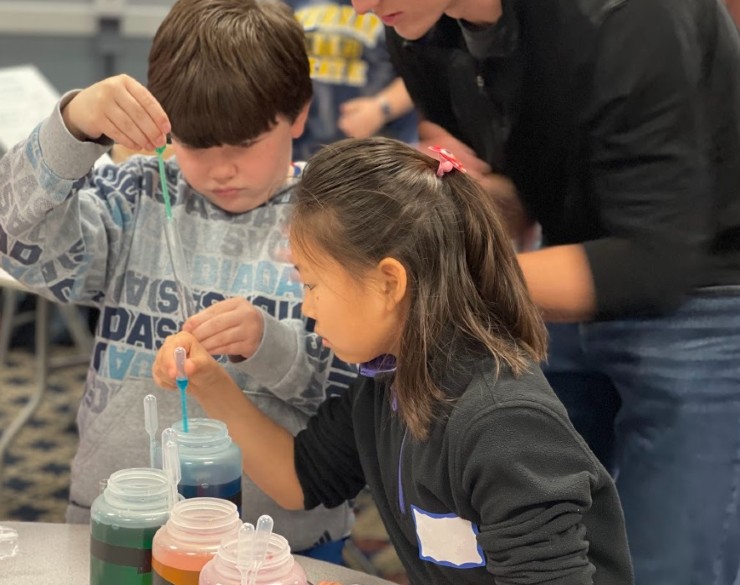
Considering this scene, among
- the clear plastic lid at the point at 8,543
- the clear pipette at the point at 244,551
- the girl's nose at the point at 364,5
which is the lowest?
the clear plastic lid at the point at 8,543

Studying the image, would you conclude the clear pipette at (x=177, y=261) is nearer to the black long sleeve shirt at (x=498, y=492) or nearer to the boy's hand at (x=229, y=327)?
the boy's hand at (x=229, y=327)

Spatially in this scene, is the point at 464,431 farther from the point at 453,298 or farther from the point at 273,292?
the point at 273,292

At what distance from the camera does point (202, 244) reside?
135 cm

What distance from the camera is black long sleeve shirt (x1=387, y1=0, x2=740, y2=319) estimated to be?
3.92 feet

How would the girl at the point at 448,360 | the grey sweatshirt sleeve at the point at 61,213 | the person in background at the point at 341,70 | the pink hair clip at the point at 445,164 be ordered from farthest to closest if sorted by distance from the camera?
1. the person in background at the point at 341,70
2. the grey sweatshirt sleeve at the point at 61,213
3. the pink hair clip at the point at 445,164
4. the girl at the point at 448,360

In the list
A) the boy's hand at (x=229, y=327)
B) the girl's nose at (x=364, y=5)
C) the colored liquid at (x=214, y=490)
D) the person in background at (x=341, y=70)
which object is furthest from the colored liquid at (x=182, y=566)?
the person in background at (x=341, y=70)

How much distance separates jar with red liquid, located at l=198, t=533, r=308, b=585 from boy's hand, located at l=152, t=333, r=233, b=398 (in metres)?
0.31

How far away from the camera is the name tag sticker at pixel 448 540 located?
3.25 ft

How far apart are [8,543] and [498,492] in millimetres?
486

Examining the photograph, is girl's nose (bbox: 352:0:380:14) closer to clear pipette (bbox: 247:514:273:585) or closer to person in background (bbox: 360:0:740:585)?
person in background (bbox: 360:0:740:585)

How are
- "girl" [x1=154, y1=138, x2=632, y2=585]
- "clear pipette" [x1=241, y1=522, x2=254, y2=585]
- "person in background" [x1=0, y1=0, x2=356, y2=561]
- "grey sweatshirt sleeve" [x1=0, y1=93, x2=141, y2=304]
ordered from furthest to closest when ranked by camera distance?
"person in background" [x1=0, y1=0, x2=356, y2=561], "grey sweatshirt sleeve" [x1=0, y1=93, x2=141, y2=304], "girl" [x1=154, y1=138, x2=632, y2=585], "clear pipette" [x1=241, y1=522, x2=254, y2=585]

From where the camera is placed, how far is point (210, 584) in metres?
0.83

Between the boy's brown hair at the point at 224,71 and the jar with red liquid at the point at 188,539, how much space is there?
525 mm

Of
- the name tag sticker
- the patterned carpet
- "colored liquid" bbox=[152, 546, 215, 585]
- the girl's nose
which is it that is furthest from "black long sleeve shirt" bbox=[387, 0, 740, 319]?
the patterned carpet
